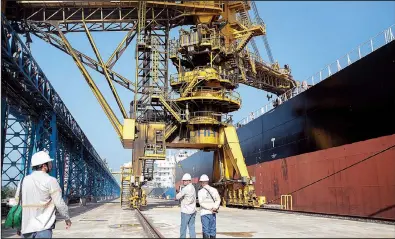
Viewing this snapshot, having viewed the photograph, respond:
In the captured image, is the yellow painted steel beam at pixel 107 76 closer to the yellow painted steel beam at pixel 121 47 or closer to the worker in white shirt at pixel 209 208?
the yellow painted steel beam at pixel 121 47

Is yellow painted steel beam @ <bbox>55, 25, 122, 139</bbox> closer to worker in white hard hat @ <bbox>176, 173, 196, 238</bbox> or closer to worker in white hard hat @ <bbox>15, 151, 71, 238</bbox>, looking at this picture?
worker in white hard hat @ <bbox>176, 173, 196, 238</bbox>

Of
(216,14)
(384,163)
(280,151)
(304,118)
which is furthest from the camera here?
(216,14)

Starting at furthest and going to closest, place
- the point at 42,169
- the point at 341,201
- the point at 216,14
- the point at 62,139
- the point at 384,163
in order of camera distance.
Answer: the point at 62,139
the point at 216,14
the point at 341,201
the point at 384,163
the point at 42,169

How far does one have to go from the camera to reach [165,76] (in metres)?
24.0

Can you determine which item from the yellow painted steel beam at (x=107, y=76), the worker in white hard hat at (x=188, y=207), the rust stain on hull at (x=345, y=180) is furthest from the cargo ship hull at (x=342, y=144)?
the yellow painted steel beam at (x=107, y=76)

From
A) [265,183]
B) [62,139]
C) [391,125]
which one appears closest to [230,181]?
[265,183]

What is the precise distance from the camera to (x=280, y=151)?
75.0 feet

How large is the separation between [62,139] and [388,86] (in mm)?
26581

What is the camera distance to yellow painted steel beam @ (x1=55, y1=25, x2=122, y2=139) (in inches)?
896

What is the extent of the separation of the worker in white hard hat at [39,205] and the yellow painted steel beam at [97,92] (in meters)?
18.0

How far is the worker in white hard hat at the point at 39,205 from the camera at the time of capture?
15.6ft

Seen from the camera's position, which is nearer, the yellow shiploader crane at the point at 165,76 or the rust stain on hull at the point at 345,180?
the rust stain on hull at the point at 345,180

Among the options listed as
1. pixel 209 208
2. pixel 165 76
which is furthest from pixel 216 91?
pixel 209 208

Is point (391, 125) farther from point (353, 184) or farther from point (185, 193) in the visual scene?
point (185, 193)
